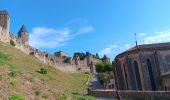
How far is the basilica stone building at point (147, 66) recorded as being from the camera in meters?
35.9

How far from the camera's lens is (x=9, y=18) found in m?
61.2

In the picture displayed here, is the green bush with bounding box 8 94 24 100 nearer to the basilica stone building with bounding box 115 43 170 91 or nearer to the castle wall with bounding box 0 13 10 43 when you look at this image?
the basilica stone building with bounding box 115 43 170 91

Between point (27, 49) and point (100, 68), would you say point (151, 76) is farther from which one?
point (100, 68)

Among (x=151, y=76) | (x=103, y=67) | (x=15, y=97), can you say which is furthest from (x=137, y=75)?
(x=103, y=67)

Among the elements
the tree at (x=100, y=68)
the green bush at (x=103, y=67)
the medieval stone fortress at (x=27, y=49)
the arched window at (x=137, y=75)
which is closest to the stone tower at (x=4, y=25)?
the medieval stone fortress at (x=27, y=49)

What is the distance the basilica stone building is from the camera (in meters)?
35.9

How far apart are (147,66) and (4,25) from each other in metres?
36.3

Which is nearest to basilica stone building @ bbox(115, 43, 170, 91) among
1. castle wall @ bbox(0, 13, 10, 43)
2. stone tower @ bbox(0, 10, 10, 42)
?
castle wall @ bbox(0, 13, 10, 43)

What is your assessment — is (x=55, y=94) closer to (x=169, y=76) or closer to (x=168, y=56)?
(x=169, y=76)

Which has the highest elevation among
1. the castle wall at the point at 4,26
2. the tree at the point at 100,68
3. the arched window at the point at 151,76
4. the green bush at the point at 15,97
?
the castle wall at the point at 4,26

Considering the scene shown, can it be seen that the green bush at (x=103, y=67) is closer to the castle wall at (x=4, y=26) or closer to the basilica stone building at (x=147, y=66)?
the castle wall at (x=4, y=26)

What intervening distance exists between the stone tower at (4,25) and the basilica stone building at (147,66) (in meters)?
30.3

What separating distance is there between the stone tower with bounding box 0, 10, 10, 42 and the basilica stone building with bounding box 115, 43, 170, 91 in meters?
30.3

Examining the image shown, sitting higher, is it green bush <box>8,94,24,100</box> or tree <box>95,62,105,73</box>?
tree <box>95,62,105,73</box>
